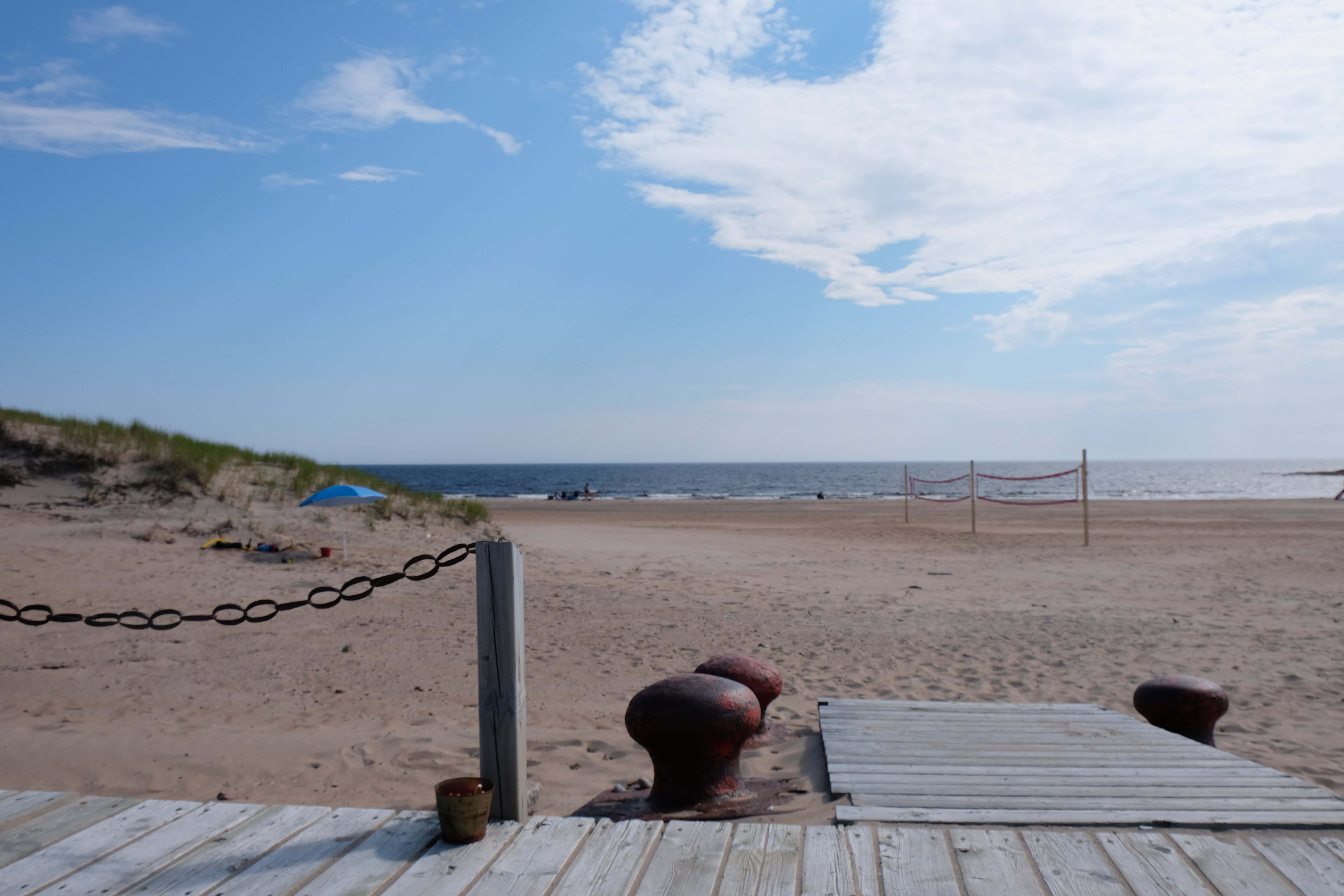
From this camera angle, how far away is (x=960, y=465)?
157m

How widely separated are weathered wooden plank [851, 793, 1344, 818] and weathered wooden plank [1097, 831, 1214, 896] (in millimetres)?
307

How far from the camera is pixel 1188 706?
4773 millimetres

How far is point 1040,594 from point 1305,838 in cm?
904

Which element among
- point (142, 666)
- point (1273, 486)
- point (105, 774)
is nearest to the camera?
point (105, 774)

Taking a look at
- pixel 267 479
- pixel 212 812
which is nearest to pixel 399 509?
pixel 267 479

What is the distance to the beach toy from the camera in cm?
495

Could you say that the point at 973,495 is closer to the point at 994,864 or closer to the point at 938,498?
the point at 994,864

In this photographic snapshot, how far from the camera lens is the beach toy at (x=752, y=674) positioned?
4.95 m

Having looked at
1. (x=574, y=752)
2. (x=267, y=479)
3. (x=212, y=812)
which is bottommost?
(x=574, y=752)

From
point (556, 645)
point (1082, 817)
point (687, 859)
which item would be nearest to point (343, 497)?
point (556, 645)

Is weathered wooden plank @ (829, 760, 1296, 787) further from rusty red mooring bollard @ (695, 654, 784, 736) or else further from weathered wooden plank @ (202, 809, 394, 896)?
weathered wooden plank @ (202, 809, 394, 896)

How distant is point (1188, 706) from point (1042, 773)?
1.60 metres

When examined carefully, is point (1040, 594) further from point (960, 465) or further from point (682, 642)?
point (960, 465)

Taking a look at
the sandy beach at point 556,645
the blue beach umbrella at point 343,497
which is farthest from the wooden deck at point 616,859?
the blue beach umbrella at point 343,497
